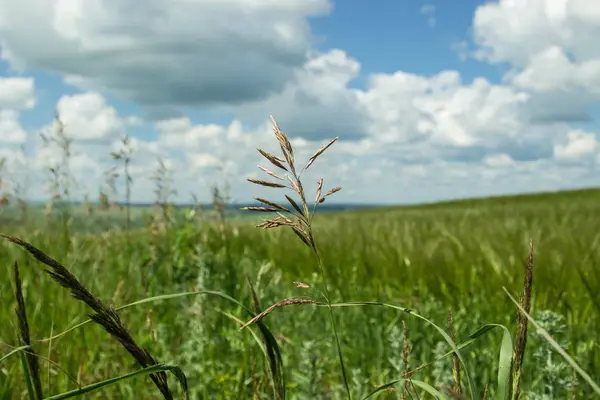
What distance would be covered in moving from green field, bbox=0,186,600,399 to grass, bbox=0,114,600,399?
0.04ft

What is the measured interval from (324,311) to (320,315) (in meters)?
0.04

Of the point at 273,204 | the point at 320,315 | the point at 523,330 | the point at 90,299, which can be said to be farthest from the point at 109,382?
the point at 320,315

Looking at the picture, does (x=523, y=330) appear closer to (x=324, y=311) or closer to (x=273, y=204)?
(x=273, y=204)

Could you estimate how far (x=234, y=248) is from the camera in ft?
19.6

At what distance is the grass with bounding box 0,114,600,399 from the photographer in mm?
2104

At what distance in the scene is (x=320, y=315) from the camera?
355cm

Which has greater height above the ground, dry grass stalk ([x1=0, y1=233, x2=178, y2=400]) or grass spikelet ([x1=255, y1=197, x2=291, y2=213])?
grass spikelet ([x1=255, y1=197, x2=291, y2=213])

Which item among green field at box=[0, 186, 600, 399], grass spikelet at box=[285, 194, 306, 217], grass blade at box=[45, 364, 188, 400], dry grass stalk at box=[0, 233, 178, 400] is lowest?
green field at box=[0, 186, 600, 399]

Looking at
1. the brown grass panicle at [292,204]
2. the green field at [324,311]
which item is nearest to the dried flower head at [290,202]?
the brown grass panicle at [292,204]

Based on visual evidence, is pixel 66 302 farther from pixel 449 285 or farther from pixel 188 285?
pixel 449 285

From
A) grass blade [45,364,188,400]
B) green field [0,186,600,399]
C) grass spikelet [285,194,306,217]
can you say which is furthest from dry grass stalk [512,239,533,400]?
green field [0,186,600,399]

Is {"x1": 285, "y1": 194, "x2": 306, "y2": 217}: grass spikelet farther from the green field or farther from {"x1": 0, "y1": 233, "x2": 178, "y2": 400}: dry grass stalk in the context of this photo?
the green field

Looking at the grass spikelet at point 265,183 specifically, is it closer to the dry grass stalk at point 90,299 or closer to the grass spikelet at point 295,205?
the grass spikelet at point 295,205

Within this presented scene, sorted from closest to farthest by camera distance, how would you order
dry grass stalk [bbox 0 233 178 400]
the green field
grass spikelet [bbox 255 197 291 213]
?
dry grass stalk [bbox 0 233 178 400] < grass spikelet [bbox 255 197 291 213] < the green field
